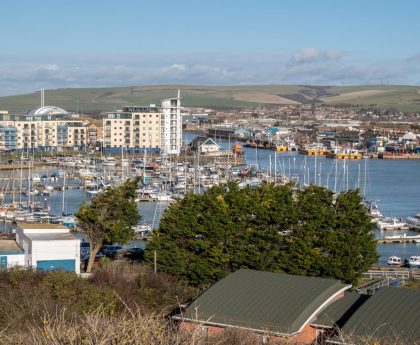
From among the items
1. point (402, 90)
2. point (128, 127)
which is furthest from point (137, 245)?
point (402, 90)

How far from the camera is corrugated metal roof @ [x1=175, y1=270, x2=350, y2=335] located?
2.96m

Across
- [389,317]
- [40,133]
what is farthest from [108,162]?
[389,317]

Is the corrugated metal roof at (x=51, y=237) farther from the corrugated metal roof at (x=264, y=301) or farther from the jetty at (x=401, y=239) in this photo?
the jetty at (x=401, y=239)

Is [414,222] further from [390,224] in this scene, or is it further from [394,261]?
[394,261]

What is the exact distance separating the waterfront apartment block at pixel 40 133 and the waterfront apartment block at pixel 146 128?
113cm

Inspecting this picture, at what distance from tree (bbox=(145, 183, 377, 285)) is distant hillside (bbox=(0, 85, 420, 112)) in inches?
1482

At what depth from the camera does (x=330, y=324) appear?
305 cm

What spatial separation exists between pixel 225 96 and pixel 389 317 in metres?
47.9

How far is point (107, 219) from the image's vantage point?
5.11 m

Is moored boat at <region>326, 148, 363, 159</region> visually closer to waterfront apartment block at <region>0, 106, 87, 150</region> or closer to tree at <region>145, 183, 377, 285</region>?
waterfront apartment block at <region>0, 106, 87, 150</region>

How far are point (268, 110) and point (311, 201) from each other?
40.0 m

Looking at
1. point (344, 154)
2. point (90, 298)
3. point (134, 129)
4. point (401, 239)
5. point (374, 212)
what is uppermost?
point (90, 298)

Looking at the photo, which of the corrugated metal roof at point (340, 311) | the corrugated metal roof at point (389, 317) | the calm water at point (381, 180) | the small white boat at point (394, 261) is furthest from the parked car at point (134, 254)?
the corrugated metal roof at point (389, 317)

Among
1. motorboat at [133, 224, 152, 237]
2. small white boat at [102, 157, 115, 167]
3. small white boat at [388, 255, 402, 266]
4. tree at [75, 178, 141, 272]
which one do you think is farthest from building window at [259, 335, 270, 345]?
small white boat at [102, 157, 115, 167]
